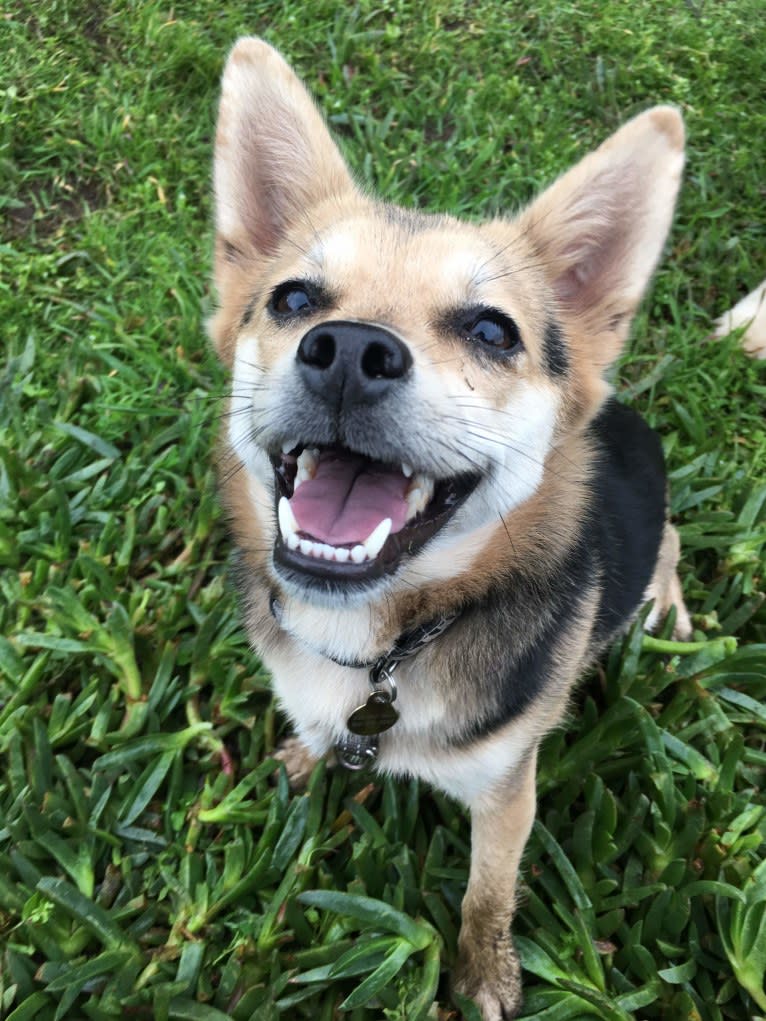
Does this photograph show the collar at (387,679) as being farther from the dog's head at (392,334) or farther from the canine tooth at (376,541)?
the canine tooth at (376,541)

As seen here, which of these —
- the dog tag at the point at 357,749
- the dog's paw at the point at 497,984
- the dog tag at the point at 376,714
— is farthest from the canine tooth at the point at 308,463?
the dog's paw at the point at 497,984

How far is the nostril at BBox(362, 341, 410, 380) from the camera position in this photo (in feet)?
5.16

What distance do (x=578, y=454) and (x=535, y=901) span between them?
1513mm

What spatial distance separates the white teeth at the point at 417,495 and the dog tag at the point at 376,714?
0.56m

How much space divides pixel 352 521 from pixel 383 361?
1.37 ft

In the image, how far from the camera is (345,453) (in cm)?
188

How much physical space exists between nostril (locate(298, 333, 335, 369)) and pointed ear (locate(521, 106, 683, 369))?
1008 millimetres

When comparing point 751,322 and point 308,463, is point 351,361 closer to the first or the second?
point 308,463

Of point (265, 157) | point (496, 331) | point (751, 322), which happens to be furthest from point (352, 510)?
point (751, 322)

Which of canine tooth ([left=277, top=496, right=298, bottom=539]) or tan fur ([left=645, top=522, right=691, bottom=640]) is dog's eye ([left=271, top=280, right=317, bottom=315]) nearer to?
canine tooth ([left=277, top=496, right=298, bottom=539])

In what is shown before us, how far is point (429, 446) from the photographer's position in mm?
1680

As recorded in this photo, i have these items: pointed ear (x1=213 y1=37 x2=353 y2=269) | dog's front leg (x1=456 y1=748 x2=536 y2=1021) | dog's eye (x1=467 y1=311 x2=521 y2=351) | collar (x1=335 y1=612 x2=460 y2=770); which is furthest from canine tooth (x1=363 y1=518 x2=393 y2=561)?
pointed ear (x1=213 y1=37 x2=353 y2=269)

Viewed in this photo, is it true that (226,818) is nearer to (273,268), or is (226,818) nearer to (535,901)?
(535,901)

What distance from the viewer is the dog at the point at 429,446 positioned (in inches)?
68.1
